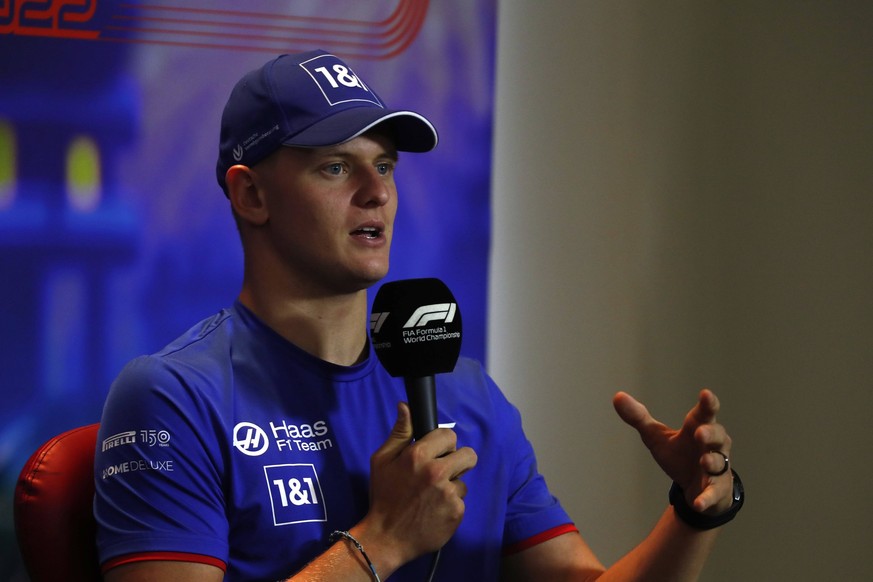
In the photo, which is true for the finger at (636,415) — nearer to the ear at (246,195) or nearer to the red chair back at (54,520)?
the ear at (246,195)

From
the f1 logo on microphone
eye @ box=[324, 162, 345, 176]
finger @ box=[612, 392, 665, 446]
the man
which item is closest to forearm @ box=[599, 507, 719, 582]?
the man

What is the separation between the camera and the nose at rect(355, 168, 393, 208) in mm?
1518

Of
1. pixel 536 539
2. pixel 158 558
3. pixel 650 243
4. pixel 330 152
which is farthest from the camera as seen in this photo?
pixel 650 243

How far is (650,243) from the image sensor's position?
2432 mm

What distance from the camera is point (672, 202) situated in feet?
7.95

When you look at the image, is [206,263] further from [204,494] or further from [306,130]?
[204,494]

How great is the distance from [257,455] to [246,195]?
413mm

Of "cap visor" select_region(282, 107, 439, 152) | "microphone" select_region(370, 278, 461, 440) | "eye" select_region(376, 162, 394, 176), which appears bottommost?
"microphone" select_region(370, 278, 461, 440)

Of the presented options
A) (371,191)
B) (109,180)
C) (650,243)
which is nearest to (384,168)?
(371,191)

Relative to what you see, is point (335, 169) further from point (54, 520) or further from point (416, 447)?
point (54, 520)

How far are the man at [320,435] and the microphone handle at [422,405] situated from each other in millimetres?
17

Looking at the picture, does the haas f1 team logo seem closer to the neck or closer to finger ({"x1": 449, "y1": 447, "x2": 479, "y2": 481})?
the neck

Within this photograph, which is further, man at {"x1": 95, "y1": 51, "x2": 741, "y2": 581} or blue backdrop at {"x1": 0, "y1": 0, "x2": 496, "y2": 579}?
blue backdrop at {"x1": 0, "y1": 0, "x2": 496, "y2": 579}

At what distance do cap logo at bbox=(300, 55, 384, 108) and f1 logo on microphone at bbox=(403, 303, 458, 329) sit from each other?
0.38 m
